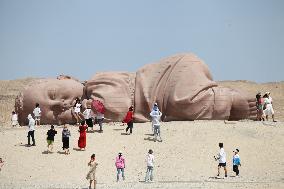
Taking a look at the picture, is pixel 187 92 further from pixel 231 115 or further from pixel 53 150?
pixel 53 150

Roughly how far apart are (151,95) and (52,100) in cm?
468

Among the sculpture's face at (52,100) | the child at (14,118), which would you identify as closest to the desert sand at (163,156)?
the sculpture's face at (52,100)

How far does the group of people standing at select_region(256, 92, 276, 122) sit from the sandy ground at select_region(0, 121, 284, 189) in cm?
104

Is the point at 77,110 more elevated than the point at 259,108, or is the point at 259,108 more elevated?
the point at 259,108

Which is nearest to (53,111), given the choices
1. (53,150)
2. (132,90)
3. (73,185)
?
(132,90)

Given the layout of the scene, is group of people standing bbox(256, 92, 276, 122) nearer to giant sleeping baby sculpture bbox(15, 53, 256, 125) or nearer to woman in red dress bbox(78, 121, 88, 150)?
giant sleeping baby sculpture bbox(15, 53, 256, 125)

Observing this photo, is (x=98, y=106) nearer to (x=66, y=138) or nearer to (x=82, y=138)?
(x=82, y=138)

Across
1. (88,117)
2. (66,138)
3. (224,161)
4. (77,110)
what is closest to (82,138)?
(66,138)

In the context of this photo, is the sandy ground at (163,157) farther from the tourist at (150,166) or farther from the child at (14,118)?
the child at (14,118)

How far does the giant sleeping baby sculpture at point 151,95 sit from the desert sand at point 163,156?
3.45ft

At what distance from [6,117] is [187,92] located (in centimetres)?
2378

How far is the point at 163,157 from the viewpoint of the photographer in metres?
20.4

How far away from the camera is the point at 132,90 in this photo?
26.6 metres

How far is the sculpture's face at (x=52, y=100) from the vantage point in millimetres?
26469
